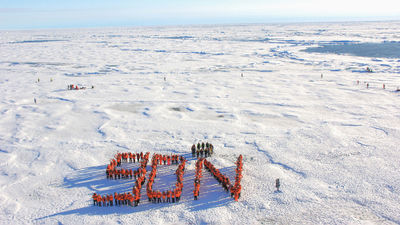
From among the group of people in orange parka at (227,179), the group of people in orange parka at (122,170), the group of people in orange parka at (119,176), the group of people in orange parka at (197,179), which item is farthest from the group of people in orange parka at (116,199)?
the group of people in orange parka at (227,179)

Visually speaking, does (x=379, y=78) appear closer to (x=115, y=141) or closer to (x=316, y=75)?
(x=316, y=75)

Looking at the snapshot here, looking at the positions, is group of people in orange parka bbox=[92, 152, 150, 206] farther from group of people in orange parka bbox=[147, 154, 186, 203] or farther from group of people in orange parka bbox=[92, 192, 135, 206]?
group of people in orange parka bbox=[147, 154, 186, 203]

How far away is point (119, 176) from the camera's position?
40.5 ft

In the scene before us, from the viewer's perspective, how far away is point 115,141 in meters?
16.2

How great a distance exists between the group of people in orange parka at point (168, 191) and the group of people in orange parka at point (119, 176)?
1.18 feet

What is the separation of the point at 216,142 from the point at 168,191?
572 centimetres

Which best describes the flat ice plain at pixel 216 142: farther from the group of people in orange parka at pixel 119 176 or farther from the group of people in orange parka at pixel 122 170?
the group of people in orange parka at pixel 122 170

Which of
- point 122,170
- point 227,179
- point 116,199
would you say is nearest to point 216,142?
point 227,179

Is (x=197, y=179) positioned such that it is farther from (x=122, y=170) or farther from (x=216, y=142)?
(x=216, y=142)

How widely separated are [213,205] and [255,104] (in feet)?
44.2

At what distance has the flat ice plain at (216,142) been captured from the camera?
10266 millimetres

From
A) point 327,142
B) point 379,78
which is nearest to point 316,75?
point 379,78

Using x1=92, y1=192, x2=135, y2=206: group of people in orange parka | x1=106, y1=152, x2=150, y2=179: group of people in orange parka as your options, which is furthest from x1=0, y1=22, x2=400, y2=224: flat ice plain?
x1=106, y1=152, x2=150, y2=179: group of people in orange parka

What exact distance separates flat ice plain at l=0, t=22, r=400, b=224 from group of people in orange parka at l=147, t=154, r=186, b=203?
319mm
